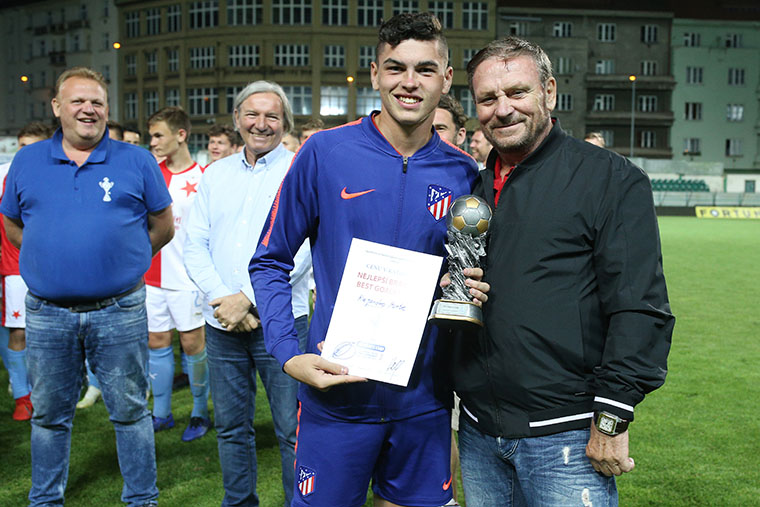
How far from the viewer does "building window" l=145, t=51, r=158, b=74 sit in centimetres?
6162

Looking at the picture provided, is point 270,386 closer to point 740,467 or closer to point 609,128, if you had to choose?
point 740,467

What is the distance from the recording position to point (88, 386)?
750cm

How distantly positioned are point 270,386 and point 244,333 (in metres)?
0.35

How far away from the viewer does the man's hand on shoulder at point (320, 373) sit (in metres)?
2.41

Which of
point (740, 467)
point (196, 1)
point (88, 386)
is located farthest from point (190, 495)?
point (196, 1)

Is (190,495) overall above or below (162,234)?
below

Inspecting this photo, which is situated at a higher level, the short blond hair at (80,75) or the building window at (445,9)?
the building window at (445,9)

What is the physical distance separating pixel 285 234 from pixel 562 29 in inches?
2639

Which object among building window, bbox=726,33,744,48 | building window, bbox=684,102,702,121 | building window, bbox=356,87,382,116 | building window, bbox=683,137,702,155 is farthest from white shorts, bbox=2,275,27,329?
building window, bbox=726,33,744,48

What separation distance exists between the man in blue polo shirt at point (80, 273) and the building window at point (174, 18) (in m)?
61.5

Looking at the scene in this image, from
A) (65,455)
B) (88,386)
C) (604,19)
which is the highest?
(604,19)

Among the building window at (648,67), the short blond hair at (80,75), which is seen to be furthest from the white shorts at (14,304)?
the building window at (648,67)

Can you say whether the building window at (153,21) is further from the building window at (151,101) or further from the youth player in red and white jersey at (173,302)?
the youth player in red and white jersey at (173,302)

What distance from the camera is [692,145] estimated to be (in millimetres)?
65062
